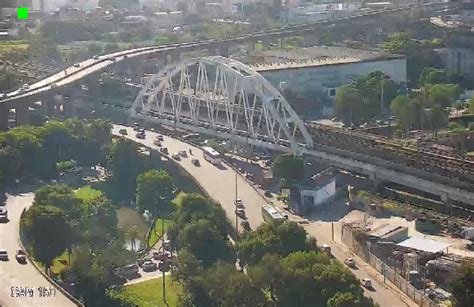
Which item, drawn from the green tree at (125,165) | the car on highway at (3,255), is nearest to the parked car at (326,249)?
the car on highway at (3,255)

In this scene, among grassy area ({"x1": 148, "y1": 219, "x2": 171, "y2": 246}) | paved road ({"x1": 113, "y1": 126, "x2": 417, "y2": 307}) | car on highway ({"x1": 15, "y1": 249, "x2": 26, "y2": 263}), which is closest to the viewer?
paved road ({"x1": 113, "y1": 126, "x2": 417, "y2": 307})

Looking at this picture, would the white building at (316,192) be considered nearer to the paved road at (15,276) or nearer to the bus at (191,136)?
the paved road at (15,276)

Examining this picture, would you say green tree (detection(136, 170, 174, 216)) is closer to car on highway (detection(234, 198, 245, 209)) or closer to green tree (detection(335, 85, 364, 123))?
car on highway (detection(234, 198, 245, 209))

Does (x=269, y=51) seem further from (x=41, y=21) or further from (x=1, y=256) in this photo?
(x=1, y=256)

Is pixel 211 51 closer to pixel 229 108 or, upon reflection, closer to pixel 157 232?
pixel 229 108

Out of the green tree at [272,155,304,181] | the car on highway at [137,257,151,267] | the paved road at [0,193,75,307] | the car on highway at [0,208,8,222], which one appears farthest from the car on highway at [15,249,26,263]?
the green tree at [272,155,304,181]

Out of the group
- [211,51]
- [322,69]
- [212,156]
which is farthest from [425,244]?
[211,51]
